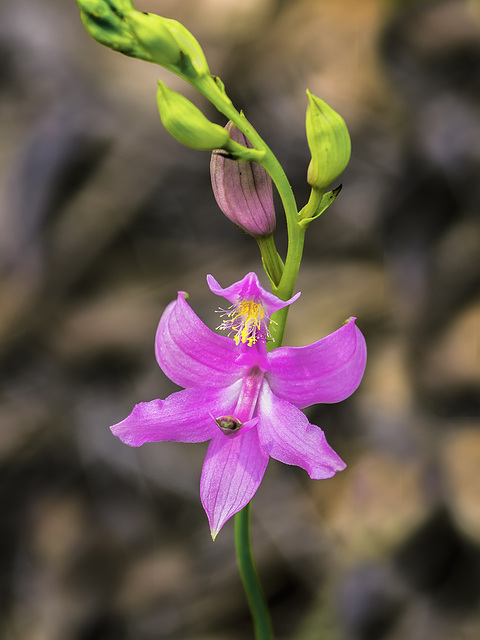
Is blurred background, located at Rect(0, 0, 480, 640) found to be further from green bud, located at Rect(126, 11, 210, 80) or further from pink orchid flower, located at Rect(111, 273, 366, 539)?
green bud, located at Rect(126, 11, 210, 80)

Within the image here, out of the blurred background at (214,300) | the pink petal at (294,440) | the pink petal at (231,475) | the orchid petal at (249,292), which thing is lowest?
the blurred background at (214,300)

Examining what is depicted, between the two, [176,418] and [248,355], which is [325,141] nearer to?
[248,355]

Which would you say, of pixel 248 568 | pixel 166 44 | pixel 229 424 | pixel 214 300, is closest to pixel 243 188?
pixel 166 44

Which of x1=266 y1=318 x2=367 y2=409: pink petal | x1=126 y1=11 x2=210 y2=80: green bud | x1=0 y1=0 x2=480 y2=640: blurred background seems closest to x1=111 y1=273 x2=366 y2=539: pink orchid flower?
x1=266 y1=318 x2=367 y2=409: pink petal

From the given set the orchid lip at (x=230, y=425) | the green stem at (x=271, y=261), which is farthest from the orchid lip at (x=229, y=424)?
the green stem at (x=271, y=261)

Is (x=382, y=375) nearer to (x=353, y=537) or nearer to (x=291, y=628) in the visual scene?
(x=353, y=537)

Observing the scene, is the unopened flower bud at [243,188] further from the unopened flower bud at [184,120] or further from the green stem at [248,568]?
the green stem at [248,568]
